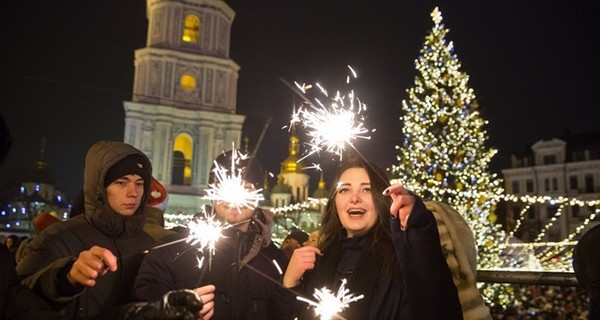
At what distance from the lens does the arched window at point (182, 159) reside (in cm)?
4044

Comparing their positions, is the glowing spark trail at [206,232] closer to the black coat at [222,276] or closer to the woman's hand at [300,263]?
the black coat at [222,276]

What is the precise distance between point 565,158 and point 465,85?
39814mm

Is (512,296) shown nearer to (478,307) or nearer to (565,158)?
(478,307)

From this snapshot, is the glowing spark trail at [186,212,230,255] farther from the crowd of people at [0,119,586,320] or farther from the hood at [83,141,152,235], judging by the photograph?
the hood at [83,141,152,235]

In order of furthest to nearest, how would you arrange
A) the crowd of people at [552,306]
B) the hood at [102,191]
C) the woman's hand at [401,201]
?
the crowd of people at [552,306], the hood at [102,191], the woman's hand at [401,201]

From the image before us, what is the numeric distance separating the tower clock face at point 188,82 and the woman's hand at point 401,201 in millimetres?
40238

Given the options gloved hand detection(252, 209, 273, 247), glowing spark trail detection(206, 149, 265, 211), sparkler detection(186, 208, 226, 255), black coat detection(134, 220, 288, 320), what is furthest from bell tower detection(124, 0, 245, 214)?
black coat detection(134, 220, 288, 320)

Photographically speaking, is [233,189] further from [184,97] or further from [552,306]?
[184,97]

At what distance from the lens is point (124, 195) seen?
3.26 meters

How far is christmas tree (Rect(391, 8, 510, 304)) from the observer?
14.2 metres

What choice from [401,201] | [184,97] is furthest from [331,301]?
[184,97]

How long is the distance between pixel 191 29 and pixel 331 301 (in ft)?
139

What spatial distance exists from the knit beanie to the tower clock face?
3870cm

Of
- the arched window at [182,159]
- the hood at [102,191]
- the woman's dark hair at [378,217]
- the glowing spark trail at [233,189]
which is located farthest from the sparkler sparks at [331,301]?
the arched window at [182,159]
